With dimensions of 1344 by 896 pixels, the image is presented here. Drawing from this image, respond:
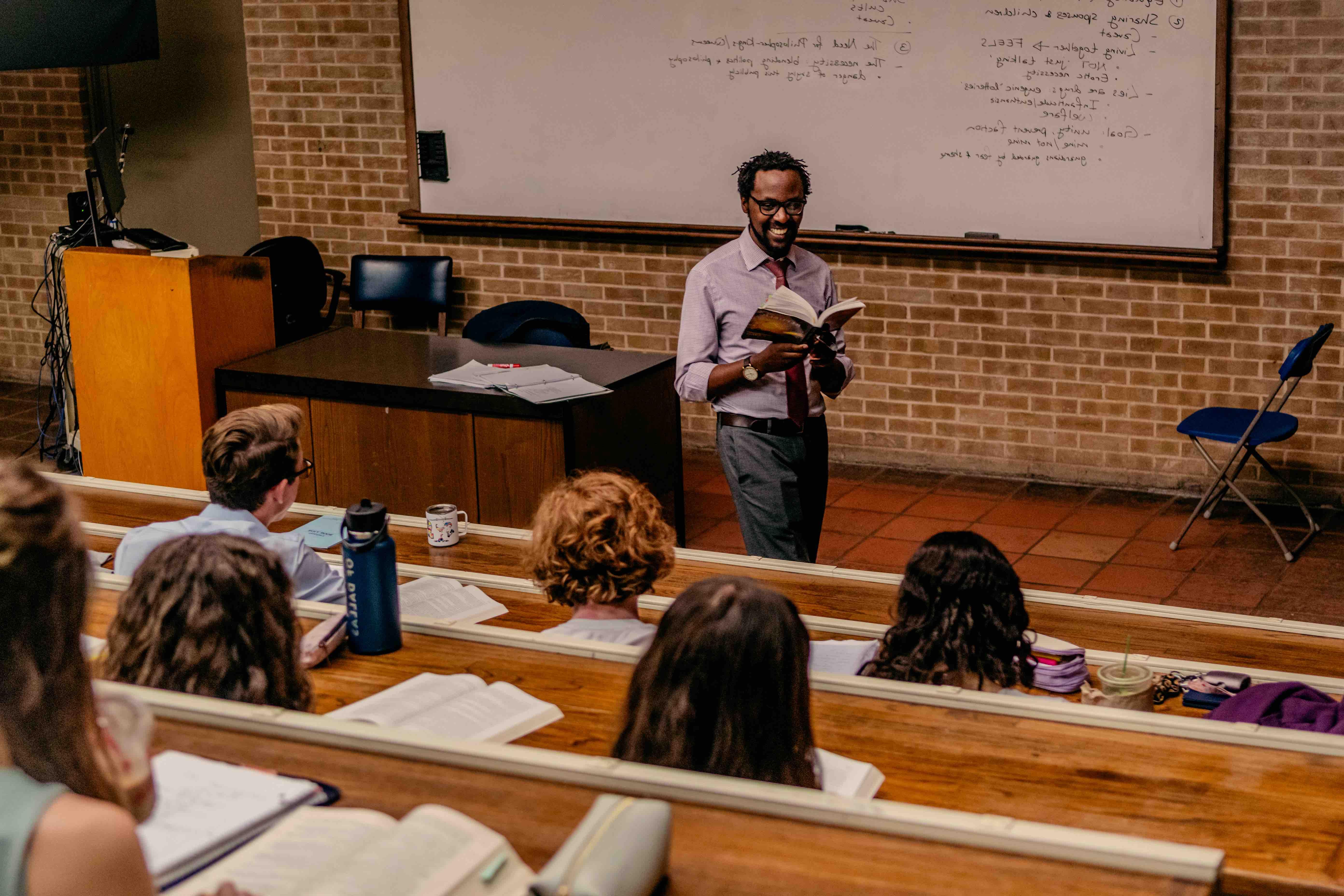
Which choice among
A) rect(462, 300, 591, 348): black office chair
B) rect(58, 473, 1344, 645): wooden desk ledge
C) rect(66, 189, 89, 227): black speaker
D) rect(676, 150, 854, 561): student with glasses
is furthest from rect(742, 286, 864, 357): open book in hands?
rect(66, 189, 89, 227): black speaker

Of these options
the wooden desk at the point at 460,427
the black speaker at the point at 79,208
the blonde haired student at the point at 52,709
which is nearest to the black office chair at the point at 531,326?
the wooden desk at the point at 460,427

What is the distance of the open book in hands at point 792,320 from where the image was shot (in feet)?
12.3

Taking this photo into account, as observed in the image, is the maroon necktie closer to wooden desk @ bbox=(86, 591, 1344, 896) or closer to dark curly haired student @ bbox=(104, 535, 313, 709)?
wooden desk @ bbox=(86, 591, 1344, 896)

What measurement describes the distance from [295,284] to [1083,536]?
3778 mm

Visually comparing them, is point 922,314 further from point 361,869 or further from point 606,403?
point 361,869

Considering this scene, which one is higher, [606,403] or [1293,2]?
[1293,2]

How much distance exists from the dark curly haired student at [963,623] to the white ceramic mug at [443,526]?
1.27m

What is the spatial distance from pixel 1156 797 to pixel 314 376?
365 centimetres

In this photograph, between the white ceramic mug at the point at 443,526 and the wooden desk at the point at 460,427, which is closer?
→ the white ceramic mug at the point at 443,526

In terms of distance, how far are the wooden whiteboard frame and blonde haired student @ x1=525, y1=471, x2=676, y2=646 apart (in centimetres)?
388

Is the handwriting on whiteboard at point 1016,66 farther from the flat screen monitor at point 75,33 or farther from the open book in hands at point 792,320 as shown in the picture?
the flat screen monitor at point 75,33

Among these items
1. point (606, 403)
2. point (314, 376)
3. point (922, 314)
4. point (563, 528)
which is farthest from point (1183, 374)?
point (563, 528)

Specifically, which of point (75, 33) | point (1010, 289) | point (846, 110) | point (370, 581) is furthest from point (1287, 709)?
point (75, 33)

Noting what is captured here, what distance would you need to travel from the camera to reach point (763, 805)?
1604mm
